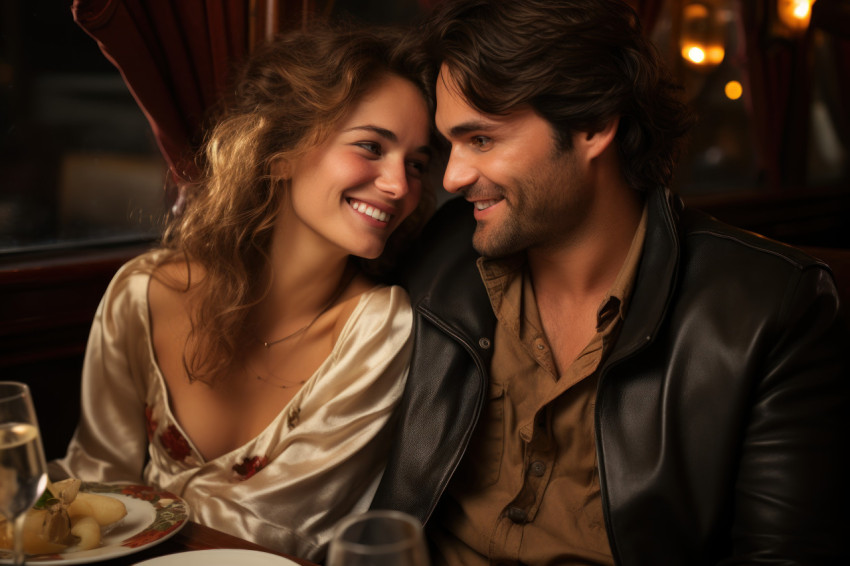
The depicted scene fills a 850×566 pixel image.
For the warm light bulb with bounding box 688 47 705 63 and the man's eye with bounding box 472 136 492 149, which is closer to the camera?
the man's eye with bounding box 472 136 492 149

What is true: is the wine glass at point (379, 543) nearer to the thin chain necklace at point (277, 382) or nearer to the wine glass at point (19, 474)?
the wine glass at point (19, 474)

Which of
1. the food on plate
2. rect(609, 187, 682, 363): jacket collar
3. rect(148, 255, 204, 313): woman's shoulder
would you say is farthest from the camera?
rect(148, 255, 204, 313): woman's shoulder

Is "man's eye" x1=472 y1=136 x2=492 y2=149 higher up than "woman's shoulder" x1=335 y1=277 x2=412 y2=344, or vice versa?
"man's eye" x1=472 y1=136 x2=492 y2=149

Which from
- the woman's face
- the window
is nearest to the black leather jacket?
the woman's face

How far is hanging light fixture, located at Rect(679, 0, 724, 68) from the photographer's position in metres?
5.51

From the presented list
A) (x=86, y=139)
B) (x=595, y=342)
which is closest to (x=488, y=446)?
(x=595, y=342)

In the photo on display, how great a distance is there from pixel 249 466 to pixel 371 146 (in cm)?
90

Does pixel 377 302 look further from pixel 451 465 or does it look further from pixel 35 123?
pixel 35 123

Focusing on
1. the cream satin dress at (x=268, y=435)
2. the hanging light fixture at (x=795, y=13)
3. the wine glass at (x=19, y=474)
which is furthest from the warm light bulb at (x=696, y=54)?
the wine glass at (x=19, y=474)

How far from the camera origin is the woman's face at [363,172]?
2021 mm

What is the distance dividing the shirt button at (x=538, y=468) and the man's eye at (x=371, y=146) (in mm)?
903

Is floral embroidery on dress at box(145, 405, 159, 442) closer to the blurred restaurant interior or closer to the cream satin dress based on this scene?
the cream satin dress

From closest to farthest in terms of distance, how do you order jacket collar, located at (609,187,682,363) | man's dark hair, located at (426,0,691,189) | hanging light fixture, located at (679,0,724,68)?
jacket collar, located at (609,187,682,363) → man's dark hair, located at (426,0,691,189) → hanging light fixture, located at (679,0,724,68)

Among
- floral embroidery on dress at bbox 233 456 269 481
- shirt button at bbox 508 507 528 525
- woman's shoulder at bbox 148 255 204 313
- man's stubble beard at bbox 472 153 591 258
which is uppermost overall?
man's stubble beard at bbox 472 153 591 258
